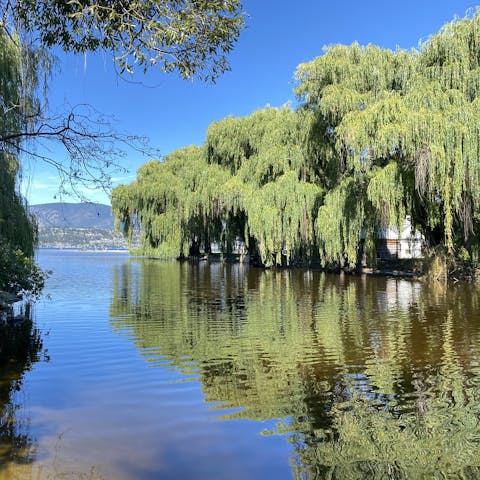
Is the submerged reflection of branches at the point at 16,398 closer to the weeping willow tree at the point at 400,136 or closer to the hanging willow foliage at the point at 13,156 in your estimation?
the hanging willow foliage at the point at 13,156

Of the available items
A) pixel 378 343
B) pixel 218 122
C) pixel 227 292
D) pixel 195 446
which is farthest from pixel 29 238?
pixel 218 122

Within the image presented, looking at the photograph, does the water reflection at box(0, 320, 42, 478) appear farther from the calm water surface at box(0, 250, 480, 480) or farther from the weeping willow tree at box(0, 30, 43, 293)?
the weeping willow tree at box(0, 30, 43, 293)

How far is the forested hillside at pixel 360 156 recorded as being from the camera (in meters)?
15.5

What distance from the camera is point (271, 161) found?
24688 millimetres

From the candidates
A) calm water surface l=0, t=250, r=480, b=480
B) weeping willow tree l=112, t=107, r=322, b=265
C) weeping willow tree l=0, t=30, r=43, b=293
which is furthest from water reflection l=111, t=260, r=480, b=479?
weeping willow tree l=112, t=107, r=322, b=265

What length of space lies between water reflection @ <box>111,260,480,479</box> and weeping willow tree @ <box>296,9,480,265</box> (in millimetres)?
4009

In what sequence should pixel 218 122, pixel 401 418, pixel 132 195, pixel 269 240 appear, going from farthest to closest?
pixel 132 195 < pixel 218 122 < pixel 269 240 < pixel 401 418

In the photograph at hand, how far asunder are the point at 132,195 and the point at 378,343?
33.8 m

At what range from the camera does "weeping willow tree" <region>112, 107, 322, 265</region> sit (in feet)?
76.4

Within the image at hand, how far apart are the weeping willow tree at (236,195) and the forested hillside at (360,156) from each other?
0.08 meters

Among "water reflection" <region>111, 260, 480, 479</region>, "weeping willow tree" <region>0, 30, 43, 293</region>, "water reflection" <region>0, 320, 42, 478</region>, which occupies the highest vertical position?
"weeping willow tree" <region>0, 30, 43, 293</region>

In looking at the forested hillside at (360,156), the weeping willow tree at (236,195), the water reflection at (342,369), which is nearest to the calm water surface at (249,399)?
the water reflection at (342,369)

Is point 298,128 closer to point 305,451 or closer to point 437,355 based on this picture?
point 437,355

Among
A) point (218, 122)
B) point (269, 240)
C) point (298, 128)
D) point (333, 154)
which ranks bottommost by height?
point (269, 240)
